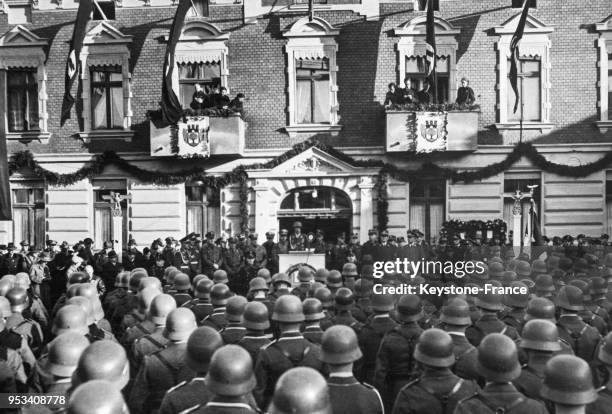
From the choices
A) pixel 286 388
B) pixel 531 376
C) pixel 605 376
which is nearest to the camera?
pixel 286 388

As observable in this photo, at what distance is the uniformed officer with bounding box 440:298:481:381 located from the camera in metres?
4.73

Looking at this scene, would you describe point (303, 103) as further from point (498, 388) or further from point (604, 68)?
point (498, 388)

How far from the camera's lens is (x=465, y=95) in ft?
55.7

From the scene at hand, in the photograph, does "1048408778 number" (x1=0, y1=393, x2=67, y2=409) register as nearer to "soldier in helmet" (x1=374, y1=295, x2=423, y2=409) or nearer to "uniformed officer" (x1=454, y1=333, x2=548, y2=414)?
"uniformed officer" (x1=454, y1=333, x2=548, y2=414)

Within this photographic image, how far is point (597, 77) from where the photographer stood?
17250 millimetres

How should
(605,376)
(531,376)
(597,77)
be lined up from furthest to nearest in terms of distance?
(597,77) → (605,376) → (531,376)

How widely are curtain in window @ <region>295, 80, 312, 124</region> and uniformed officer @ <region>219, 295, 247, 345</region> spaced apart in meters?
12.8

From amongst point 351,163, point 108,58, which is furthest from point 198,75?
point 351,163

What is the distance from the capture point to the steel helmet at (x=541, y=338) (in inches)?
173

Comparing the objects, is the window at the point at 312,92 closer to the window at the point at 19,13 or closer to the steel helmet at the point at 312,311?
the window at the point at 19,13

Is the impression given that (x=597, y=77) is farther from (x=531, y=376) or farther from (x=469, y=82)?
(x=531, y=376)

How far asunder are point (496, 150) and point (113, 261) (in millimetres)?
11011

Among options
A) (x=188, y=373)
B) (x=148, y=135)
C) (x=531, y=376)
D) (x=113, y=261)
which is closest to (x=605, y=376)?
(x=531, y=376)

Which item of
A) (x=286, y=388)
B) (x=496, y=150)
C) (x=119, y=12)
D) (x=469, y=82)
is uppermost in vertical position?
(x=119, y=12)
